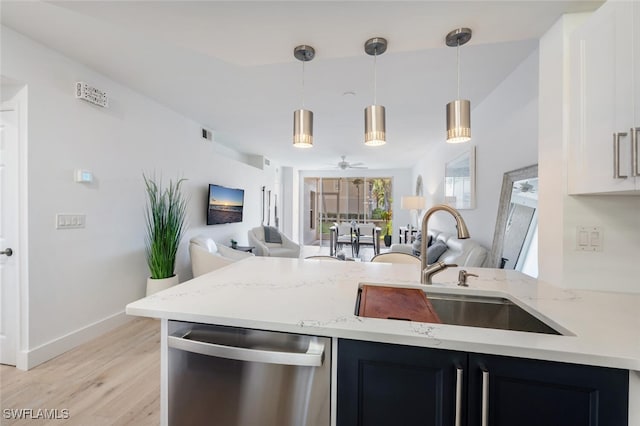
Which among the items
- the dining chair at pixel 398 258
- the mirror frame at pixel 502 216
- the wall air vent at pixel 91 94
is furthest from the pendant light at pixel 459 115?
the wall air vent at pixel 91 94

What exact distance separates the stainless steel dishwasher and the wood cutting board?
0.96ft

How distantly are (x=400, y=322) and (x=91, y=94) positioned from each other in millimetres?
3199

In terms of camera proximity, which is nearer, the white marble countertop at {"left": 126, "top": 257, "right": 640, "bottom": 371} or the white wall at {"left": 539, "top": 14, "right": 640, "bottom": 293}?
the white marble countertop at {"left": 126, "top": 257, "right": 640, "bottom": 371}

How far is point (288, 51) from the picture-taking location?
1.65 m

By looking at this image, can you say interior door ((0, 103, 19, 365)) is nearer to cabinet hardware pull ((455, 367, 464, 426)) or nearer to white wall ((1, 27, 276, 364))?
white wall ((1, 27, 276, 364))

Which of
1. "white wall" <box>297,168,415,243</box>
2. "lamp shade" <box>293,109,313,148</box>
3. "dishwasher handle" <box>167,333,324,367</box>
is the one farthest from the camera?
"white wall" <box>297,168,415,243</box>

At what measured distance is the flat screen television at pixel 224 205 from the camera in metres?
4.32

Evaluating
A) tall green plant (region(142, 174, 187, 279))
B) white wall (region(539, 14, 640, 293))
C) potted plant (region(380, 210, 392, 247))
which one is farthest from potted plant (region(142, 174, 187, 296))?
potted plant (region(380, 210, 392, 247))

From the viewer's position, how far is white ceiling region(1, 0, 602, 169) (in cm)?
131

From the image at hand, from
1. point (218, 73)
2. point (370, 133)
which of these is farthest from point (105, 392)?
point (218, 73)

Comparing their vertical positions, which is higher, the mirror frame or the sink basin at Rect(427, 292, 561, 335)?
the mirror frame

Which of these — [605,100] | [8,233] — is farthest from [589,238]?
[8,233]

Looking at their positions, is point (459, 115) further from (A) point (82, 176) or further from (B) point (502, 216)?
(A) point (82, 176)

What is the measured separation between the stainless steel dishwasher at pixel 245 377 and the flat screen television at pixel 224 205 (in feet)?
11.6
